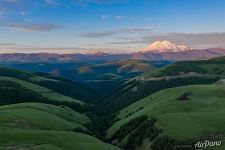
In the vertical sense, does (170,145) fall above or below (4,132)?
below

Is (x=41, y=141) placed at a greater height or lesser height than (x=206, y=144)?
greater

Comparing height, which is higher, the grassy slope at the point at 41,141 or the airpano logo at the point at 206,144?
the grassy slope at the point at 41,141

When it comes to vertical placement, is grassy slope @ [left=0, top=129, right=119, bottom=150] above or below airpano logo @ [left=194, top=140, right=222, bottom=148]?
above

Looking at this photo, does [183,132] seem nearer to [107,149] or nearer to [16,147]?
[107,149]

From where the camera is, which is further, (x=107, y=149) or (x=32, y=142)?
(x=107, y=149)

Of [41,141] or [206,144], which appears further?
[206,144]

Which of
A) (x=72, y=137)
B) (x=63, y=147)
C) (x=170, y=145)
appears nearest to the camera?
(x=63, y=147)

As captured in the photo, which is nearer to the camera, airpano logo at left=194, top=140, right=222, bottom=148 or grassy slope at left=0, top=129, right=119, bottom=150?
grassy slope at left=0, top=129, right=119, bottom=150

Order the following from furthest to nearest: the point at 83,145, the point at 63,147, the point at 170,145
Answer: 1. the point at 170,145
2. the point at 83,145
3. the point at 63,147

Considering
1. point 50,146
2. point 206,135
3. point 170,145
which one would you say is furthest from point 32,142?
point 206,135

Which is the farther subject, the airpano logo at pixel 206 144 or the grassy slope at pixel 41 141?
the airpano logo at pixel 206 144
